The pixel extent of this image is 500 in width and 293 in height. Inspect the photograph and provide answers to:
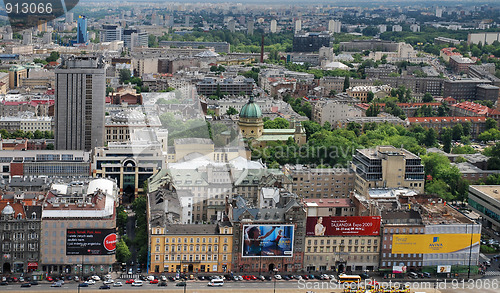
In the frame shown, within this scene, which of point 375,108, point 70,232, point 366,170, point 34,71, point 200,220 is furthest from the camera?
point 34,71

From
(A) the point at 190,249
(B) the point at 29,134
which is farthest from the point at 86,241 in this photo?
(B) the point at 29,134

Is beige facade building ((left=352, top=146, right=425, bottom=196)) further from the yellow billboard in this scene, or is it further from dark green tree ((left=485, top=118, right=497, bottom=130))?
dark green tree ((left=485, top=118, right=497, bottom=130))

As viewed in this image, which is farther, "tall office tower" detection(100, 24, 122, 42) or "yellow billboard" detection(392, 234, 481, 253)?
"tall office tower" detection(100, 24, 122, 42)

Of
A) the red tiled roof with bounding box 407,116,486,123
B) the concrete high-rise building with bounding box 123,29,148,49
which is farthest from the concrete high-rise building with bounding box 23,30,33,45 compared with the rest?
the red tiled roof with bounding box 407,116,486,123

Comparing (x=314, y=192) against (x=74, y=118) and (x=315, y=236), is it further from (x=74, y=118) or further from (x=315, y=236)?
(x=74, y=118)

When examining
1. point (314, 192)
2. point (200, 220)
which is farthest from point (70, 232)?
point (314, 192)

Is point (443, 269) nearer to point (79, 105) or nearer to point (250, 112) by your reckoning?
point (250, 112)
